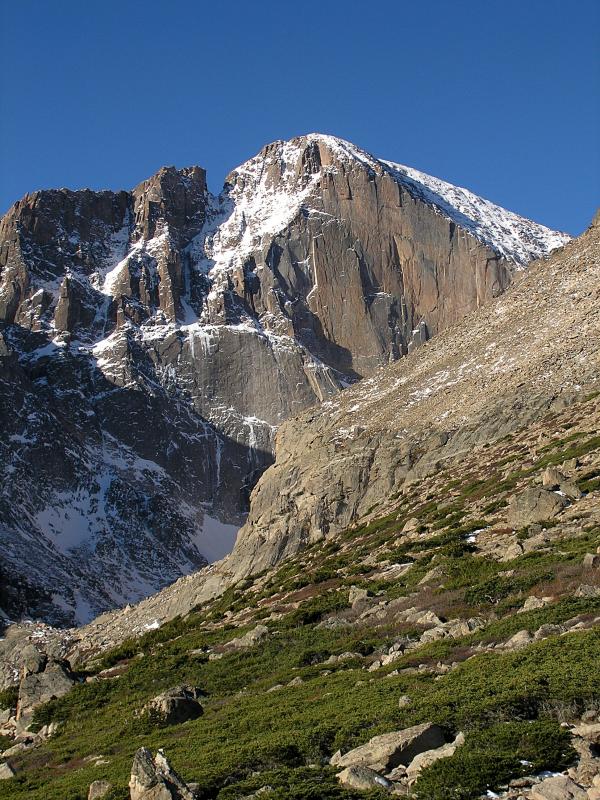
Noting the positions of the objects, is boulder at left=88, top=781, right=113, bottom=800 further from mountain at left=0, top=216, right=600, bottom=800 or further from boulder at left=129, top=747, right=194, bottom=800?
boulder at left=129, top=747, right=194, bottom=800

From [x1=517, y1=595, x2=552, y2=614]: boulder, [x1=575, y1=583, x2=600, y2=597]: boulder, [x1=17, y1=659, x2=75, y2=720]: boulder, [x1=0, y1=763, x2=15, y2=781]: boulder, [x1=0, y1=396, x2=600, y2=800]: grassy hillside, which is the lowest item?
[x1=575, y1=583, x2=600, y2=597]: boulder

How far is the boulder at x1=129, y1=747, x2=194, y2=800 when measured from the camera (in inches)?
691

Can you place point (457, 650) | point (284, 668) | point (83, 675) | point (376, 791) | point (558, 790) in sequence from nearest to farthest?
1. point (558, 790)
2. point (376, 791)
3. point (457, 650)
4. point (284, 668)
5. point (83, 675)

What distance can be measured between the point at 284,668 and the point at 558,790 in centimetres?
1907

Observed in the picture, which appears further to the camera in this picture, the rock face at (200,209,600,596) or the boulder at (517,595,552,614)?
the rock face at (200,209,600,596)

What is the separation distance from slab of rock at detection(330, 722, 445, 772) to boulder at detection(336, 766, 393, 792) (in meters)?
0.37

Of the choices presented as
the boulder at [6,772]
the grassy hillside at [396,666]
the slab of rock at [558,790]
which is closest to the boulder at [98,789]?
the grassy hillside at [396,666]

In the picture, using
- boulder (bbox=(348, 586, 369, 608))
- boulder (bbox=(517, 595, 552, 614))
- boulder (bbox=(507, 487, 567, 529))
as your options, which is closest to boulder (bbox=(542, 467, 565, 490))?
boulder (bbox=(507, 487, 567, 529))

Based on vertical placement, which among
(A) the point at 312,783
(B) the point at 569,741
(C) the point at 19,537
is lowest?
(B) the point at 569,741

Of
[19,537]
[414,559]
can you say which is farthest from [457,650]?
[19,537]

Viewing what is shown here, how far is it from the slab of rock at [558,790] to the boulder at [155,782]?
6.06 meters

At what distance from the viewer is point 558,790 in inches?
599

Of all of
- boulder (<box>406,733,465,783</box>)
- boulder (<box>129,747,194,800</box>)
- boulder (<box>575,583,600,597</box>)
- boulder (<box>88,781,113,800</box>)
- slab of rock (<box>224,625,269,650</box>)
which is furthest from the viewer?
slab of rock (<box>224,625,269,650</box>)

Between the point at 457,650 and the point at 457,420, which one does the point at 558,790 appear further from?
the point at 457,420
